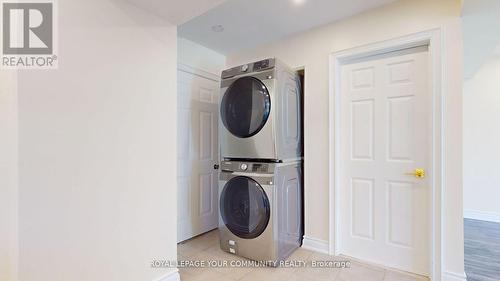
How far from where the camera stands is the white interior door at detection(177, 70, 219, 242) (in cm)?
282

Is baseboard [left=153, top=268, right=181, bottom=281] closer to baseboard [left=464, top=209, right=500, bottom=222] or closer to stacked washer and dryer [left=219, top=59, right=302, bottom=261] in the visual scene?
stacked washer and dryer [left=219, top=59, right=302, bottom=261]

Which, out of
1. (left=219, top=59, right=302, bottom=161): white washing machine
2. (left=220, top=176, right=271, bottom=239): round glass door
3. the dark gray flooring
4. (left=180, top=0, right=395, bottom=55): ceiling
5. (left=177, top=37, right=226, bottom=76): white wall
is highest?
(left=180, top=0, right=395, bottom=55): ceiling

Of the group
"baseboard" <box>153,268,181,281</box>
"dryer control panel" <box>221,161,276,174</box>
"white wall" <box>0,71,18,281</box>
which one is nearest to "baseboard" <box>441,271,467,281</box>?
"dryer control panel" <box>221,161,276,174</box>

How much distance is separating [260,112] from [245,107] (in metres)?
0.20

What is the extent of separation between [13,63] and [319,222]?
2.62 meters

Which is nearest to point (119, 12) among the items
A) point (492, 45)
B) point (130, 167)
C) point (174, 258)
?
point (130, 167)

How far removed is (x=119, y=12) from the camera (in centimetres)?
154

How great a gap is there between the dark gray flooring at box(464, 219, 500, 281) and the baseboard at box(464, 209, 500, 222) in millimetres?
115

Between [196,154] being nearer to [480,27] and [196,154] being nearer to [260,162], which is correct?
[260,162]

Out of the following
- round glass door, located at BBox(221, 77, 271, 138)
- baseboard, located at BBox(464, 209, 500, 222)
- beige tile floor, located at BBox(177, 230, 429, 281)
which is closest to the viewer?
beige tile floor, located at BBox(177, 230, 429, 281)

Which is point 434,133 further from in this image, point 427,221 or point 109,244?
point 109,244

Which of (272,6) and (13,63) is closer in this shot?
(13,63)

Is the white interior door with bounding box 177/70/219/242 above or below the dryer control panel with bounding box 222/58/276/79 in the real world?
below

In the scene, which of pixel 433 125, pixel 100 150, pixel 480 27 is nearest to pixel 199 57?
pixel 100 150
